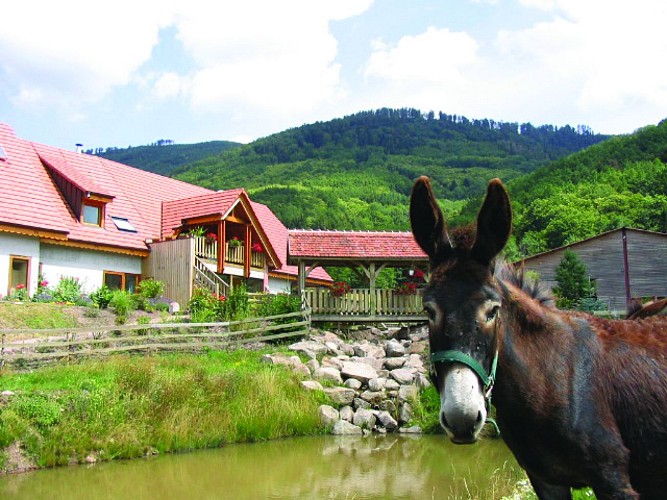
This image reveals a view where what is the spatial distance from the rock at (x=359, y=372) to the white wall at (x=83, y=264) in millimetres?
11501

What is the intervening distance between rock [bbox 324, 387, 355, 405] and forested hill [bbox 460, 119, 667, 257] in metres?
32.0

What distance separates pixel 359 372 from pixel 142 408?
6832 mm


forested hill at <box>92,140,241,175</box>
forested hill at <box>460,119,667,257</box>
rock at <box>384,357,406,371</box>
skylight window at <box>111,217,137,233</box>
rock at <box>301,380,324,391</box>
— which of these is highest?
forested hill at <box>92,140,241,175</box>

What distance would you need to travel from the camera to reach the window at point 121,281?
84.9 feet

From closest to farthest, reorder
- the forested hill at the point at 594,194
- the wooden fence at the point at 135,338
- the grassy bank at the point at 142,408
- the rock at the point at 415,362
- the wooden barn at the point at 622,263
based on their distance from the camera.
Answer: the grassy bank at the point at 142,408 < the wooden fence at the point at 135,338 < the rock at the point at 415,362 < the wooden barn at the point at 622,263 < the forested hill at the point at 594,194

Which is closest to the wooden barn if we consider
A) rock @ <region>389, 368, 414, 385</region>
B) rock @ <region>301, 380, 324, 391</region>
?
rock @ <region>389, 368, 414, 385</region>

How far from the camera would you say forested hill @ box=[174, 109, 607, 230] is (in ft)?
230

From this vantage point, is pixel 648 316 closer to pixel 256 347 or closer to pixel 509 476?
pixel 509 476

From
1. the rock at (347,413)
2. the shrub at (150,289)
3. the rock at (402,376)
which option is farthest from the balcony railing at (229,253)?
the rock at (347,413)

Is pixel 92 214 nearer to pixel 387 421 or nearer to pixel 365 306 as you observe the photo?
pixel 365 306

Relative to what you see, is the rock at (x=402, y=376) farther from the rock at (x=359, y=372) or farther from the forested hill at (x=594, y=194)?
the forested hill at (x=594, y=194)

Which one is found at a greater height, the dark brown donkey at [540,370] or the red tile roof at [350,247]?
the red tile roof at [350,247]

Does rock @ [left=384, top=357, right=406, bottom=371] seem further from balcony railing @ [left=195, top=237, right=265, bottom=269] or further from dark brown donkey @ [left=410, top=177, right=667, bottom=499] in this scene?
dark brown donkey @ [left=410, top=177, right=667, bottom=499]

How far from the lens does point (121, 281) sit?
85.9 feet
